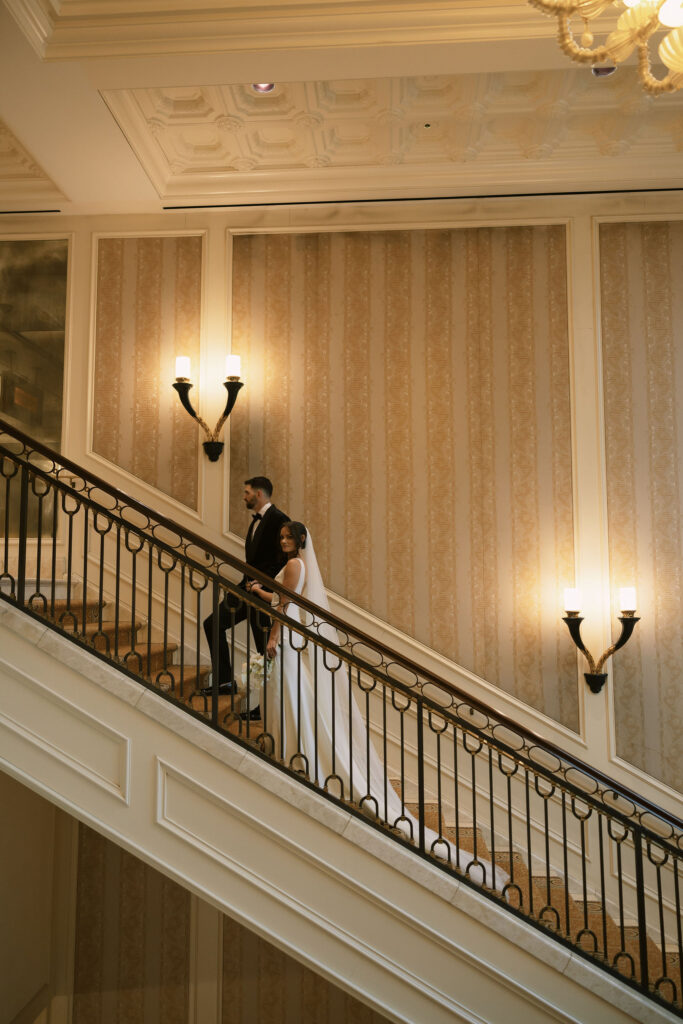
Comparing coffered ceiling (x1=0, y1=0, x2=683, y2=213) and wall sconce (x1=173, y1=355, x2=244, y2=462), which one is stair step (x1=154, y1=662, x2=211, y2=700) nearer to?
wall sconce (x1=173, y1=355, x2=244, y2=462)

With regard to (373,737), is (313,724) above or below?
above

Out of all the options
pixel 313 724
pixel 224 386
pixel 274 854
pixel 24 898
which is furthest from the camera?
pixel 224 386

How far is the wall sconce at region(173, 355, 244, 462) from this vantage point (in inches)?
221

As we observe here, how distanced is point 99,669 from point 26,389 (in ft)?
9.92

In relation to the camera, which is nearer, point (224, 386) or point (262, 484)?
point (262, 484)

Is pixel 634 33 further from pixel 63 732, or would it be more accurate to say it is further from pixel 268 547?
pixel 63 732

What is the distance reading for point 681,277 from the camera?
5617 millimetres

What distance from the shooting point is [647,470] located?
550 centimetres

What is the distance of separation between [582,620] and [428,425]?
1.73 m

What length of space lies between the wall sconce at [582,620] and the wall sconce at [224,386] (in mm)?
2688

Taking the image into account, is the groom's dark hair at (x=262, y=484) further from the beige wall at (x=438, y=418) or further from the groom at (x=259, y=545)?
the beige wall at (x=438, y=418)

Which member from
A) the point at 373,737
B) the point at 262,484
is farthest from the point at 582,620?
the point at 262,484

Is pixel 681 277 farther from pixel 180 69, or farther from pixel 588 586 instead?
pixel 180 69

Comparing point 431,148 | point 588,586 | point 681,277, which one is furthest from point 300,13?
point 588,586
